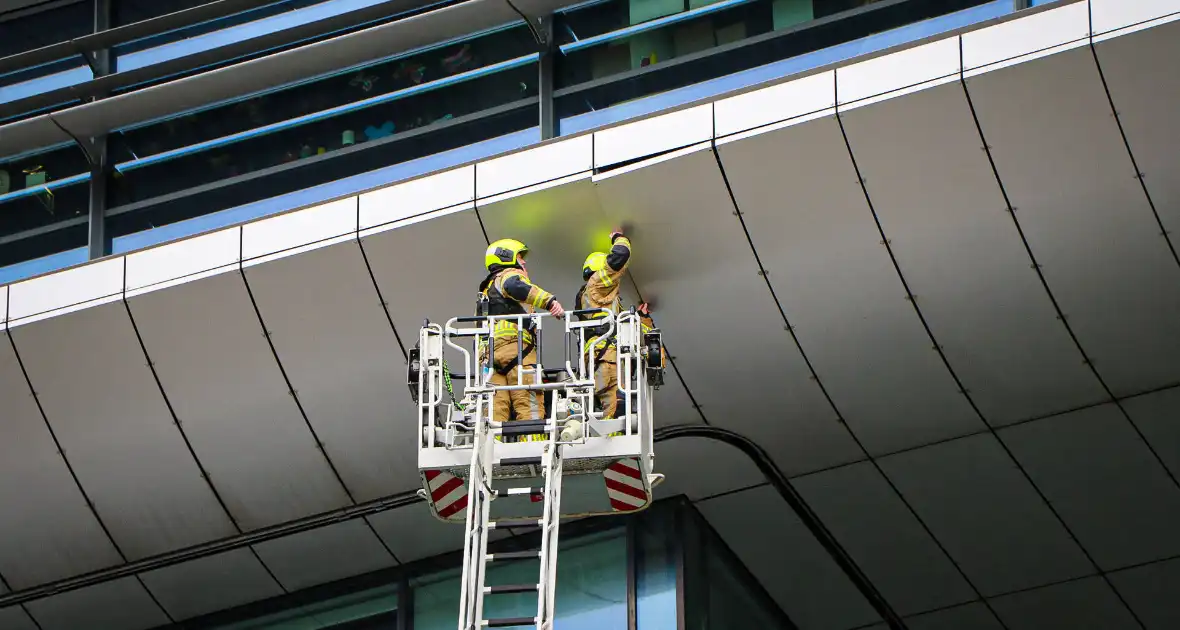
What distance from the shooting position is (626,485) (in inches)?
579

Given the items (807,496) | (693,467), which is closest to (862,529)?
(807,496)

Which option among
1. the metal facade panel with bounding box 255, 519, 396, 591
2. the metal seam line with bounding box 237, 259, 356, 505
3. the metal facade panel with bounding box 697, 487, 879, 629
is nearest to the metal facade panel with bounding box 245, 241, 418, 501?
the metal seam line with bounding box 237, 259, 356, 505

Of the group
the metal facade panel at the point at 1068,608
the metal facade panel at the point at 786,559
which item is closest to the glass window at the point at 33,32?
A: the metal facade panel at the point at 786,559

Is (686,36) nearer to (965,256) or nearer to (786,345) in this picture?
(786,345)

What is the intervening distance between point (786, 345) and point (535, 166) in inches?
117

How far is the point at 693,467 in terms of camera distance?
59.1 feet

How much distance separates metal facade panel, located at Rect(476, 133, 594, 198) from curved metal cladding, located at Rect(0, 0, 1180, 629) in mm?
30

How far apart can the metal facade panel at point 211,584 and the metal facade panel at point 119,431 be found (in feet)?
0.97

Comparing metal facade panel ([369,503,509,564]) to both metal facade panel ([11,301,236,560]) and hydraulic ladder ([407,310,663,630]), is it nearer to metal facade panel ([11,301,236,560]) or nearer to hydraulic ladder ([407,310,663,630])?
metal facade panel ([11,301,236,560])

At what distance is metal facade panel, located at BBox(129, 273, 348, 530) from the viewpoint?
17.7 m

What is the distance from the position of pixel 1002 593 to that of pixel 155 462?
909 cm

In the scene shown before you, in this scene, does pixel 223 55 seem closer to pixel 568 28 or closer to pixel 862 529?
pixel 568 28

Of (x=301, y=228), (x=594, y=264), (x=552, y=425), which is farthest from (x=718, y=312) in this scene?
(x=301, y=228)

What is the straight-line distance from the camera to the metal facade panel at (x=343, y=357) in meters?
17.3
